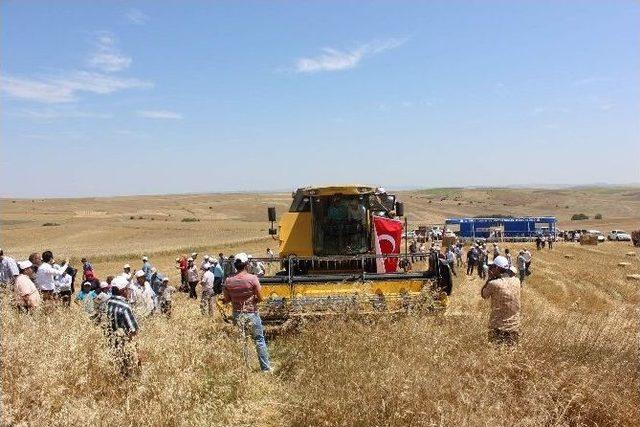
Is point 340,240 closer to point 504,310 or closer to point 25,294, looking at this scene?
point 504,310

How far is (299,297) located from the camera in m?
9.02

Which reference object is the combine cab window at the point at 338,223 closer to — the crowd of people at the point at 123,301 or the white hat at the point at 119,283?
the crowd of people at the point at 123,301

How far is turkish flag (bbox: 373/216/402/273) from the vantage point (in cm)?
1145

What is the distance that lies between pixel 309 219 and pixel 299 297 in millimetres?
3347

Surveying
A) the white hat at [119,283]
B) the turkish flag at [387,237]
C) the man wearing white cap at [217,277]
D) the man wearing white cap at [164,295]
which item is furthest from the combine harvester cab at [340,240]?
the man wearing white cap at [217,277]

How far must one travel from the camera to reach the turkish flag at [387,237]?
11453 mm

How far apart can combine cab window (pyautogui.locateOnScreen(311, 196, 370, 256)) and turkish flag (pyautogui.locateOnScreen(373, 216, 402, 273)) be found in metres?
0.46

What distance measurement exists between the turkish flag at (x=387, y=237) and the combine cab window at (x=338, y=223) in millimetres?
465

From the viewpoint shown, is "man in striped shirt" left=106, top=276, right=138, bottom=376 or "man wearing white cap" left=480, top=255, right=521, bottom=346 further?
"man wearing white cap" left=480, top=255, right=521, bottom=346

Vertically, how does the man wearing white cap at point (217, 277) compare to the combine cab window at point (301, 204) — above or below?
below

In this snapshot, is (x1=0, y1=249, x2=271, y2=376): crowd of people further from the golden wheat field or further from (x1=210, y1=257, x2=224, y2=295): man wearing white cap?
(x1=210, y1=257, x2=224, y2=295): man wearing white cap

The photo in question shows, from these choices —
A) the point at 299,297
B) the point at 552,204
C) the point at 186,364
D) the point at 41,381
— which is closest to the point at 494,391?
the point at 186,364

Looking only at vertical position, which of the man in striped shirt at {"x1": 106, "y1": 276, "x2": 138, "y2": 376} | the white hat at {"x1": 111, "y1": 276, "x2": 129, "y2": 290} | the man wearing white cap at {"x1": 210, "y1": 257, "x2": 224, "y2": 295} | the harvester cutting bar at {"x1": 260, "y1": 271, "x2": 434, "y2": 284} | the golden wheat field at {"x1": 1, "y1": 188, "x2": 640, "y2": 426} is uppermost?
the white hat at {"x1": 111, "y1": 276, "x2": 129, "y2": 290}

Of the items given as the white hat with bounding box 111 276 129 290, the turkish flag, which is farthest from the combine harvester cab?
the white hat with bounding box 111 276 129 290
